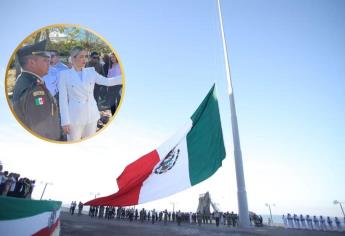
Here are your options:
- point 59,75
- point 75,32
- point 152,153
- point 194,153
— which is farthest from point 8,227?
point 75,32

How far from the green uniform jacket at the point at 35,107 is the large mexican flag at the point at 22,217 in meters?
3.82

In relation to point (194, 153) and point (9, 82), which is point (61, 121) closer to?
point (9, 82)

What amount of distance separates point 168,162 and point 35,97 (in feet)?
17.8

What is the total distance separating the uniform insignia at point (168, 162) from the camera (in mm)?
6812

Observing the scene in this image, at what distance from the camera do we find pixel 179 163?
7.11 metres

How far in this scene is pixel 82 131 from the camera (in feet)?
30.2

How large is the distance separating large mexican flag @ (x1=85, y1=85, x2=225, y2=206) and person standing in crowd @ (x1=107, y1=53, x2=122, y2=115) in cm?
317

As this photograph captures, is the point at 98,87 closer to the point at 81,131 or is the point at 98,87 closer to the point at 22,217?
the point at 81,131

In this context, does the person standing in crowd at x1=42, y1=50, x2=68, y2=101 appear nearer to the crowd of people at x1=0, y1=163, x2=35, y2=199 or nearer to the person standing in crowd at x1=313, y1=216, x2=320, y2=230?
the crowd of people at x1=0, y1=163, x2=35, y2=199

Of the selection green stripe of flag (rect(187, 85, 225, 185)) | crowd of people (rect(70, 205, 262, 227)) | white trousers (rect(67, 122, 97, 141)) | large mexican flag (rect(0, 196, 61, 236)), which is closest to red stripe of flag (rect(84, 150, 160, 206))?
large mexican flag (rect(0, 196, 61, 236))

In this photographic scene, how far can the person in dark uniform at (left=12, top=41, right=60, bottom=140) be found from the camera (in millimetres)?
8180

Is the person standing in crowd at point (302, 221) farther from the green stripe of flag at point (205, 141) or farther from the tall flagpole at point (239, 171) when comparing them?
the tall flagpole at point (239, 171)

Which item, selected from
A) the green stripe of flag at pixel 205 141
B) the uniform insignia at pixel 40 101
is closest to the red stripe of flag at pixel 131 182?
the green stripe of flag at pixel 205 141

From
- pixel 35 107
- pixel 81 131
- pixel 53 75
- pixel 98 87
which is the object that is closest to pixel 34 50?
pixel 53 75
